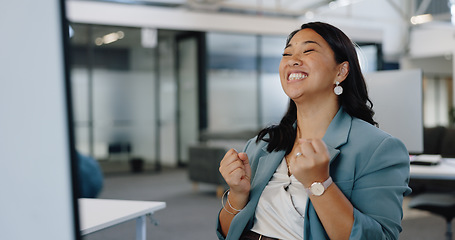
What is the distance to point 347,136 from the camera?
4.09ft

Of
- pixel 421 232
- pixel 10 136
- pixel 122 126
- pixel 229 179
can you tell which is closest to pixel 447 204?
pixel 421 232

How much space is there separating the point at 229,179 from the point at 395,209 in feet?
1.42

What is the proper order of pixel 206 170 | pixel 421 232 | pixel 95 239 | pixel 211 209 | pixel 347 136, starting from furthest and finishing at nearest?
pixel 206 170 → pixel 211 209 → pixel 421 232 → pixel 95 239 → pixel 347 136

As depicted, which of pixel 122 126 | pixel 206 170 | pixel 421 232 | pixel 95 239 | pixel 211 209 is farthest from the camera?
pixel 122 126

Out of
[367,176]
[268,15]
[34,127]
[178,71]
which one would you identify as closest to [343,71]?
[367,176]

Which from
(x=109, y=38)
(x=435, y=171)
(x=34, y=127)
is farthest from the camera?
(x=109, y=38)

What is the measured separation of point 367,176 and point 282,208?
27 centimetres

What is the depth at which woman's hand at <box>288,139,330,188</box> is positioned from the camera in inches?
39.9

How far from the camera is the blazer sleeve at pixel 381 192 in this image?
1108 mm

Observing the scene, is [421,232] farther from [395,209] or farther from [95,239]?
[395,209]

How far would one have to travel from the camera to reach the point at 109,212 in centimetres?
161

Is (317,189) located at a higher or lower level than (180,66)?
lower

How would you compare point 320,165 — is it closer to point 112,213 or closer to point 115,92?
point 112,213

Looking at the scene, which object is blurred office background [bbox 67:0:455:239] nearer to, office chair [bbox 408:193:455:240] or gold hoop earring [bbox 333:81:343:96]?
office chair [bbox 408:193:455:240]
